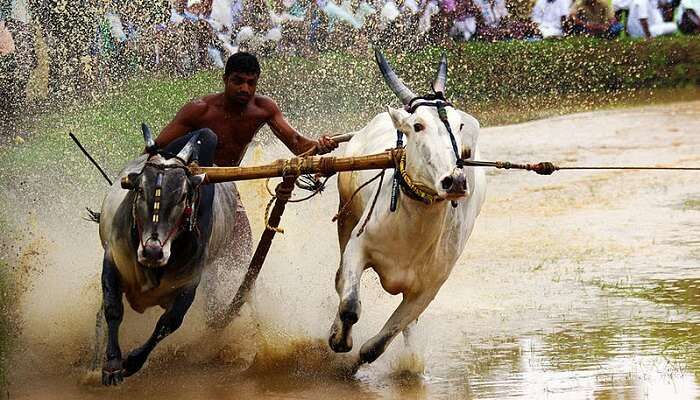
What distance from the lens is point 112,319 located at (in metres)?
6.48

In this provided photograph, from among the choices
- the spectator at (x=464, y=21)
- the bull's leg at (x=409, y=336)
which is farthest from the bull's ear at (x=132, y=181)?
the spectator at (x=464, y=21)

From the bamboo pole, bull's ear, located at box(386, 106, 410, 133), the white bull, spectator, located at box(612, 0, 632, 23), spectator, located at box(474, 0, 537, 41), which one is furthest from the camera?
spectator, located at box(612, 0, 632, 23)

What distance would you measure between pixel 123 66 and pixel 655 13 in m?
7.17

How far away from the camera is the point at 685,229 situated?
11055mm

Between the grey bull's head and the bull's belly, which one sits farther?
the bull's belly

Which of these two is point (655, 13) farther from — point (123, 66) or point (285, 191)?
point (285, 191)

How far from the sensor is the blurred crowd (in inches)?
594

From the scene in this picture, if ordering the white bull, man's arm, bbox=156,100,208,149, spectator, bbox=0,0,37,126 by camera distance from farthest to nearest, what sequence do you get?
spectator, bbox=0,0,37,126
man's arm, bbox=156,100,208,149
the white bull

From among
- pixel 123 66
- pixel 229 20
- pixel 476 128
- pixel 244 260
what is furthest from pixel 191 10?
pixel 476 128

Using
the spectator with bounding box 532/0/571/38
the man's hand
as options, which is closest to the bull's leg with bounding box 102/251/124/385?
the man's hand

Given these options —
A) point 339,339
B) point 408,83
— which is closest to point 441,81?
point 339,339

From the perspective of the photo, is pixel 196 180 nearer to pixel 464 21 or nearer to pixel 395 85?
pixel 395 85

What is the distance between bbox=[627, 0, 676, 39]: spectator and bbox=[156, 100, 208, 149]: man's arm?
12515 mm

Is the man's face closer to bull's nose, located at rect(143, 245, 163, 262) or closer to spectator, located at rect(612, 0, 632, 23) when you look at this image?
bull's nose, located at rect(143, 245, 163, 262)
